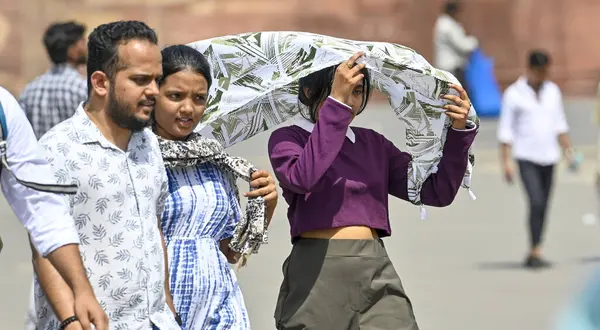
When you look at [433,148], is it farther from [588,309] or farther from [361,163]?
[588,309]

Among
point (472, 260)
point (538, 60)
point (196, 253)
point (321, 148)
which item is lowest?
point (472, 260)

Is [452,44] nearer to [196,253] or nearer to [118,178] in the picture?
[196,253]

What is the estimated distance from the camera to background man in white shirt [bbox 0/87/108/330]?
3873 mm

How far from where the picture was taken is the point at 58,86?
913cm

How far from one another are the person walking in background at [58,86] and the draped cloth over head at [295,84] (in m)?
3.65

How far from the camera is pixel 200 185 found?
4.97m

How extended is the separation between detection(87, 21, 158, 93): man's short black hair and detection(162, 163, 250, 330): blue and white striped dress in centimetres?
62

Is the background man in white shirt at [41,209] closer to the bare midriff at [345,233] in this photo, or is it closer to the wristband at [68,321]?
the wristband at [68,321]

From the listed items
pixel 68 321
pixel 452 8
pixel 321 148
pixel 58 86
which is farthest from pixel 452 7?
pixel 68 321

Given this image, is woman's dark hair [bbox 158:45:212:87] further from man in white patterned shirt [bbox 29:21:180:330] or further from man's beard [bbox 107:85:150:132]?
man's beard [bbox 107:85:150:132]

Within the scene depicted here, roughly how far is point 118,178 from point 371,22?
1737cm

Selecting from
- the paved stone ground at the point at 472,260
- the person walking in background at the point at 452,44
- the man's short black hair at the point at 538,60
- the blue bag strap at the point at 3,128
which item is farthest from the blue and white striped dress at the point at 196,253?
the person walking in background at the point at 452,44

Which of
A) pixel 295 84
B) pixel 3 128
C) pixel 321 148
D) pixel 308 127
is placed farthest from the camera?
pixel 295 84

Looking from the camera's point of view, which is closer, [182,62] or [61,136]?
[61,136]
